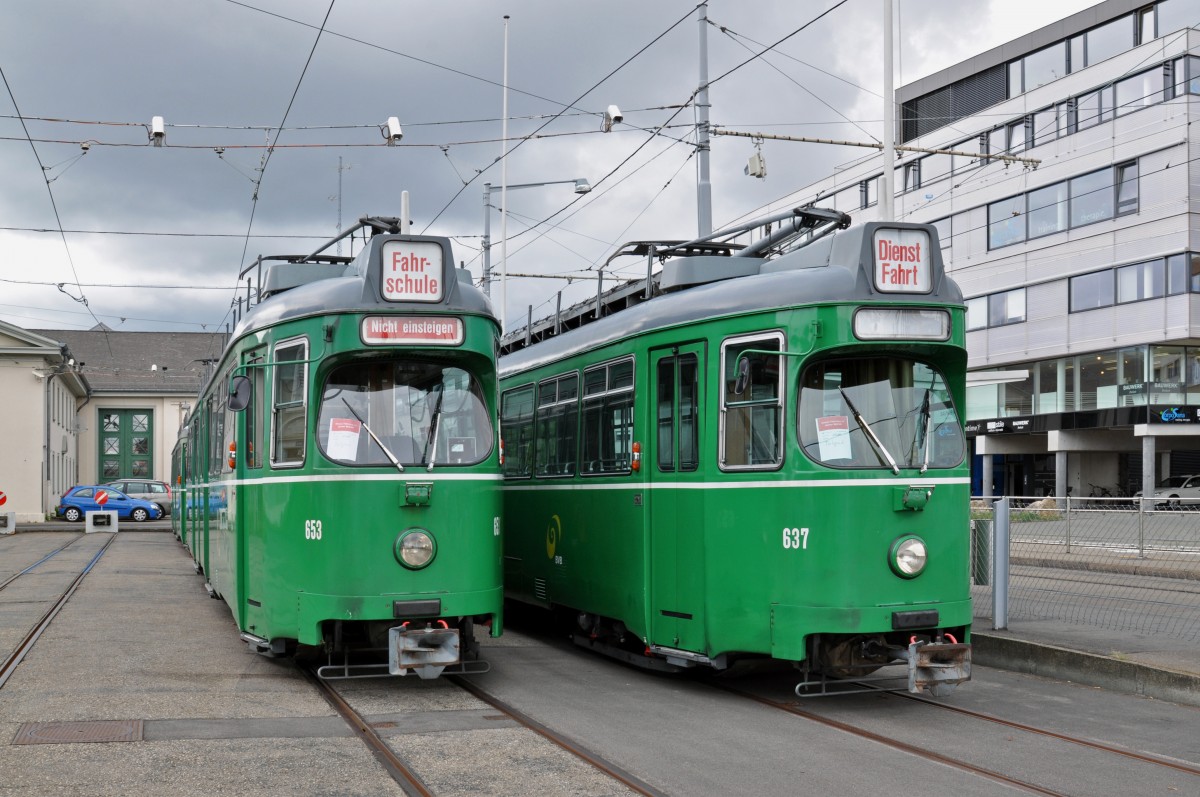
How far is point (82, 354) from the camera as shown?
87312 millimetres

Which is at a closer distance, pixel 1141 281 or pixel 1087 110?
pixel 1141 281

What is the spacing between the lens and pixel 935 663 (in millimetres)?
8641

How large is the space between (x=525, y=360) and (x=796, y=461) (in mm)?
5777

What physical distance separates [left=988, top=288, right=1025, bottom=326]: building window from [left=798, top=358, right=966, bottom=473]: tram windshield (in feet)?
134

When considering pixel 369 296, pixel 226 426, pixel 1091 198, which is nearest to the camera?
pixel 369 296

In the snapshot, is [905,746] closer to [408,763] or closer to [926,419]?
[926,419]

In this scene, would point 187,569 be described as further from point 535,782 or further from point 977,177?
point 977,177

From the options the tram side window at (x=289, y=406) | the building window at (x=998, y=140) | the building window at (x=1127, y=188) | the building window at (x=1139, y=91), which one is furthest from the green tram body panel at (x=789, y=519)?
the building window at (x=998, y=140)

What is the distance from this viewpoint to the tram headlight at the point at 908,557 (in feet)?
28.8

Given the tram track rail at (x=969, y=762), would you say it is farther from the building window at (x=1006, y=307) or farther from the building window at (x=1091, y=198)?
the building window at (x=1006, y=307)

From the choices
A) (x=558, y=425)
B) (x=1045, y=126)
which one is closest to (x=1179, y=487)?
(x=1045, y=126)

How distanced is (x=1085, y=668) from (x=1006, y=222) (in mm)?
40087

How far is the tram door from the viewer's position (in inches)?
372

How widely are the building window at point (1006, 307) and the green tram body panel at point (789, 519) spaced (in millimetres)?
40653
